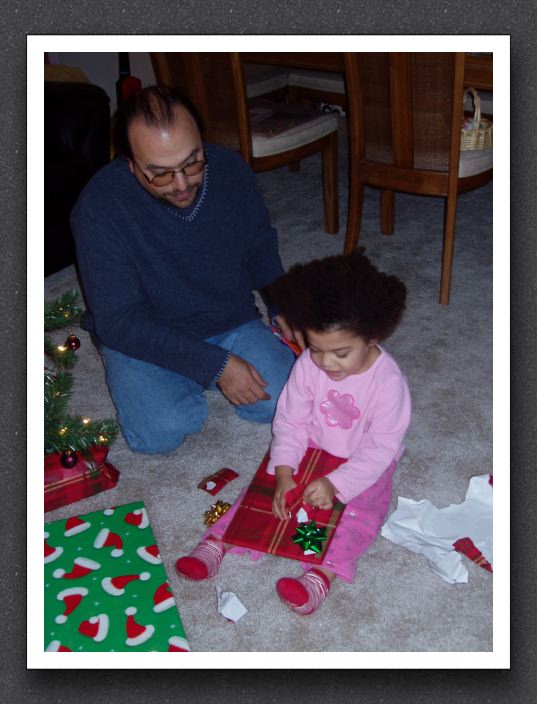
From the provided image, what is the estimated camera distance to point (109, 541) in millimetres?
1808

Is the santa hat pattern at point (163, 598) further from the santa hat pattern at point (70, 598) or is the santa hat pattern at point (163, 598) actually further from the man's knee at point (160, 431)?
the man's knee at point (160, 431)

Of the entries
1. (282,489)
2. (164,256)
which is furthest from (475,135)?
(282,489)

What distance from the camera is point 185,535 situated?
73.1 inches

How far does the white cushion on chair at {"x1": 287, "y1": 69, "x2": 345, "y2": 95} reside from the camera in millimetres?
3787

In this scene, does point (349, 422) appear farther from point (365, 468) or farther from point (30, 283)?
point (30, 283)

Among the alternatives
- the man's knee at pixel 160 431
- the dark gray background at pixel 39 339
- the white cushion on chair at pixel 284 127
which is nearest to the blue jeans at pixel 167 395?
the man's knee at pixel 160 431

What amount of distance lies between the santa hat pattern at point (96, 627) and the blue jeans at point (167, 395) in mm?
546

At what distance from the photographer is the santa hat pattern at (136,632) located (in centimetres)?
158

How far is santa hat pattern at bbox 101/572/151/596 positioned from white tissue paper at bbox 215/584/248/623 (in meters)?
0.19

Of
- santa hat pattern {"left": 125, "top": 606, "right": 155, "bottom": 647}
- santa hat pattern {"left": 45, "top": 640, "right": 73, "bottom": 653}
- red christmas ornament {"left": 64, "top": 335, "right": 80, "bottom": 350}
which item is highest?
red christmas ornament {"left": 64, "top": 335, "right": 80, "bottom": 350}

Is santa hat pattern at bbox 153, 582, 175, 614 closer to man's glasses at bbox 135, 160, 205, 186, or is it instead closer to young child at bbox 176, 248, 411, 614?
young child at bbox 176, 248, 411, 614

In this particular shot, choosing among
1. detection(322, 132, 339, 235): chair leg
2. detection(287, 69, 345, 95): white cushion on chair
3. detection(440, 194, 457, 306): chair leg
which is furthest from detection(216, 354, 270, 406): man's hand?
detection(287, 69, 345, 95): white cushion on chair

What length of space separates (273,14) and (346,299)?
2.00 feet

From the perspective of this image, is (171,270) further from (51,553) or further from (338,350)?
(51,553)
